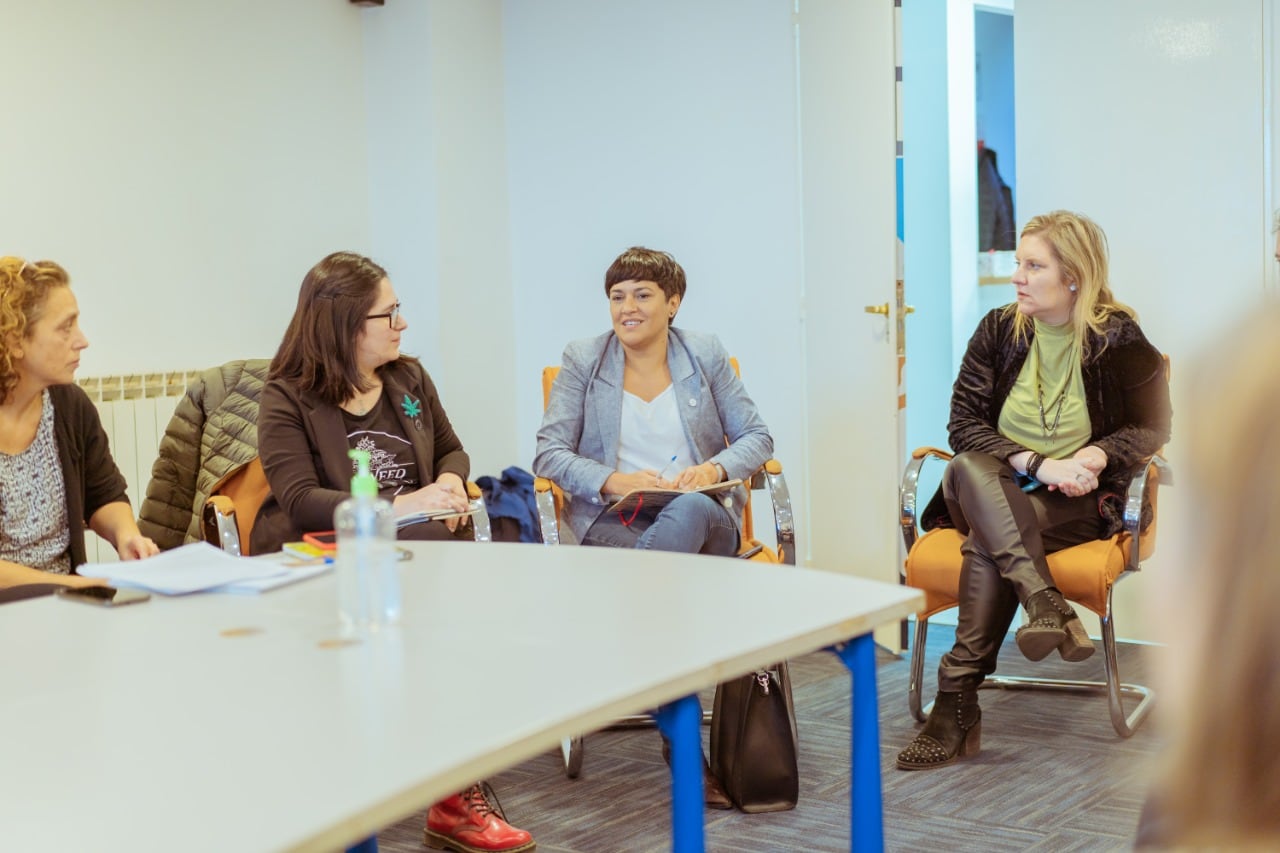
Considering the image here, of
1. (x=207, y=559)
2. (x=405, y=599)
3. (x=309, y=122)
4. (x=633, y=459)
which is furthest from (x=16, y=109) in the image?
(x=405, y=599)

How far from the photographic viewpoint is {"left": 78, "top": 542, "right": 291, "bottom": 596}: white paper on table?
2115 mm

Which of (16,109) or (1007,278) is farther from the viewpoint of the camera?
(1007,278)

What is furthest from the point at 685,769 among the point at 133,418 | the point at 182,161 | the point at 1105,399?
the point at 182,161

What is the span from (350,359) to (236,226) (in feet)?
6.05

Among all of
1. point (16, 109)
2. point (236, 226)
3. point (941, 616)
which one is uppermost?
point (16, 109)

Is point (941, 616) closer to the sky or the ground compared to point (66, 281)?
closer to the ground

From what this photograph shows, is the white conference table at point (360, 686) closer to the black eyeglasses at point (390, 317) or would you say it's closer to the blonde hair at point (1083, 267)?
the black eyeglasses at point (390, 317)

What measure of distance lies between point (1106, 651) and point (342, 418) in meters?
1.97

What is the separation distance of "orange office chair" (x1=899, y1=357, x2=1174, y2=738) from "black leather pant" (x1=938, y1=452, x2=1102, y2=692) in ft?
0.22

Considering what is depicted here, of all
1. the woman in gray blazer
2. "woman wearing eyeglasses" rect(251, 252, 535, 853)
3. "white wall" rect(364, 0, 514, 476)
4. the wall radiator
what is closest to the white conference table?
"woman wearing eyeglasses" rect(251, 252, 535, 853)

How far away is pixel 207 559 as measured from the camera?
227 centimetres

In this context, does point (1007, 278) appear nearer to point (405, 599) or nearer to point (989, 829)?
point (989, 829)

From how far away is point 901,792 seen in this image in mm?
3057

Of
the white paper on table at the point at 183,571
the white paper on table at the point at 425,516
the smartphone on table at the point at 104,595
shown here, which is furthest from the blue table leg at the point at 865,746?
the white paper on table at the point at 425,516
